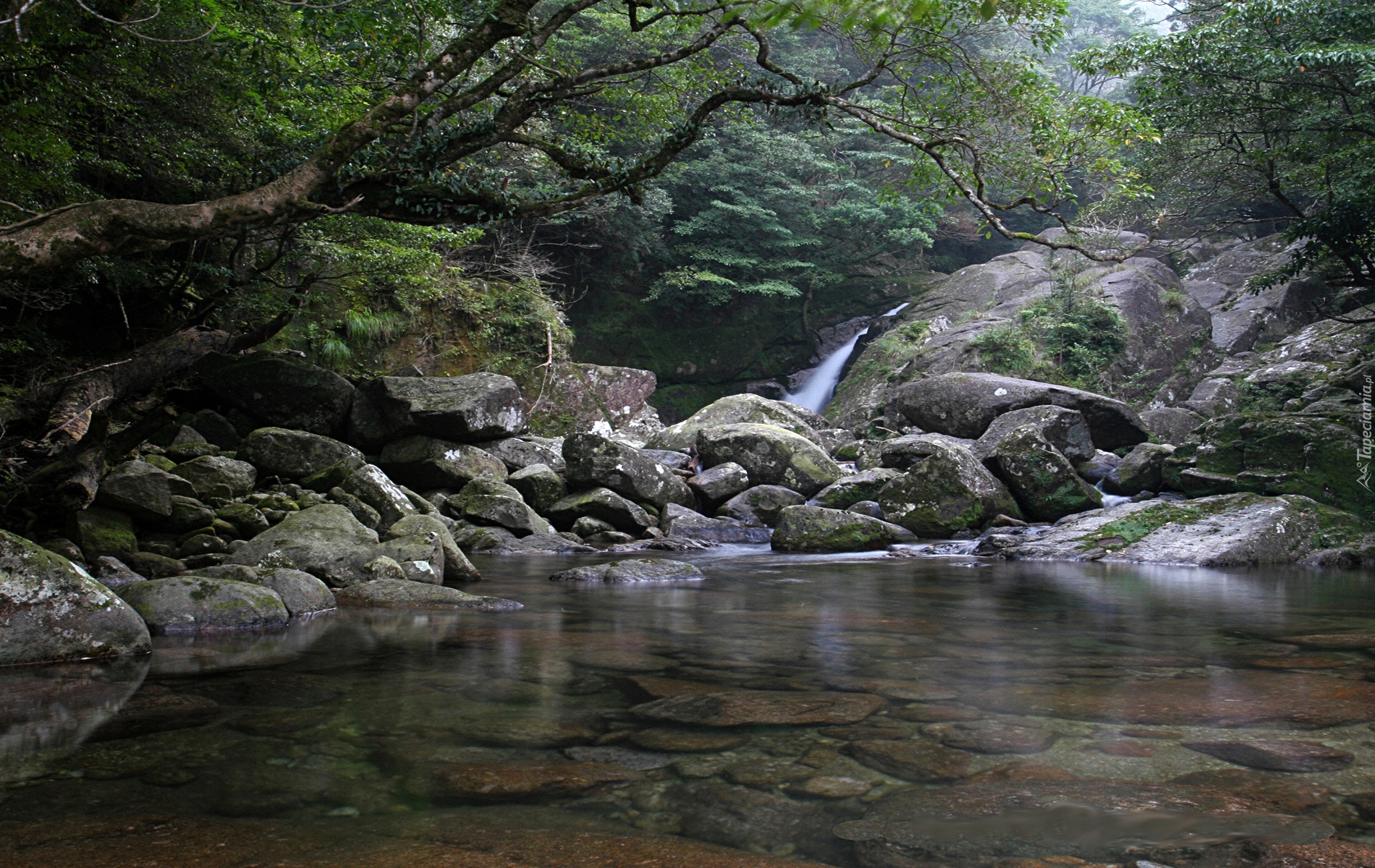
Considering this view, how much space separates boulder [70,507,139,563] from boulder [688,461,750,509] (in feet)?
26.2

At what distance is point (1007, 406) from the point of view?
53.4 ft

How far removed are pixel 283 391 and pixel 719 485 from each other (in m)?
6.68

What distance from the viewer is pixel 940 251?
32.3 metres

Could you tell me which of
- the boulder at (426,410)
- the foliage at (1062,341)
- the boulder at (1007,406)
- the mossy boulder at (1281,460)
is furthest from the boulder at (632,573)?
the foliage at (1062,341)

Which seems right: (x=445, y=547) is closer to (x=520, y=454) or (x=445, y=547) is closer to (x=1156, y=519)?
(x=520, y=454)

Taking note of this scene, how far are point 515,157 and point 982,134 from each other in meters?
11.7

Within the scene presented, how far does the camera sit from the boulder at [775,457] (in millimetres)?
13906

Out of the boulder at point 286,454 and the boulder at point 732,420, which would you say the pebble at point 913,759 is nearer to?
the boulder at point 286,454

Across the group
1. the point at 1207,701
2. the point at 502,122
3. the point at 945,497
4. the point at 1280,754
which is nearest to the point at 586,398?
the point at 945,497

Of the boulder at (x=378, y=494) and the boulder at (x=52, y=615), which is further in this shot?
the boulder at (x=378, y=494)

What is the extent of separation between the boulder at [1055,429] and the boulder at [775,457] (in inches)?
106

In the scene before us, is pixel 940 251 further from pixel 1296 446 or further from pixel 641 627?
pixel 641 627

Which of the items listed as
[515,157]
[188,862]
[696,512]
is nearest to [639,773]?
[188,862]

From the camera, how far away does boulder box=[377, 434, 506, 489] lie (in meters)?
12.5
